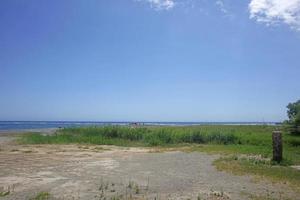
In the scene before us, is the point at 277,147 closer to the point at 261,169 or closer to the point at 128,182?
the point at 261,169

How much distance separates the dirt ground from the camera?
11.5m

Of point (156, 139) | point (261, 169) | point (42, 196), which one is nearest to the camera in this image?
point (42, 196)

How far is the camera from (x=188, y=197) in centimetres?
1116

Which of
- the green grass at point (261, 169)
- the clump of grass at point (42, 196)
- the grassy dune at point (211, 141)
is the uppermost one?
the grassy dune at point (211, 141)

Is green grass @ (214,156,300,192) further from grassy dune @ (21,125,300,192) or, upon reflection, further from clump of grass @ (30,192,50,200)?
clump of grass @ (30,192,50,200)

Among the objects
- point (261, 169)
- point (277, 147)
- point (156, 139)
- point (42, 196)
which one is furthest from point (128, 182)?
point (156, 139)

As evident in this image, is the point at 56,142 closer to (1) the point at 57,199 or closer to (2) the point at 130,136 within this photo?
(2) the point at 130,136

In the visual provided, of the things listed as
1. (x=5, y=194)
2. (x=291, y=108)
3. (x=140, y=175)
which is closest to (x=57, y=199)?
(x=5, y=194)

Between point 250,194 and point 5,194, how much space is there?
7.18 m

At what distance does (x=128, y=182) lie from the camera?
1355 cm

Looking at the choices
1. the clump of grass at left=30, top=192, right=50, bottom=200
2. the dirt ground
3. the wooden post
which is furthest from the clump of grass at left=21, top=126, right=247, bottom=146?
the clump of grass at left=30, top=192, right=50, bottom=200

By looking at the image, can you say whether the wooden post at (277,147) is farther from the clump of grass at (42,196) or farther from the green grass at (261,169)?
the clump of grass at (42,196)

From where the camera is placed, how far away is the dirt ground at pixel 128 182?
452 inches

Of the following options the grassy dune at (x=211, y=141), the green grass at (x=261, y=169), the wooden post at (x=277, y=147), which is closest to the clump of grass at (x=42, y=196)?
the green grass at (x=261, y=169)
